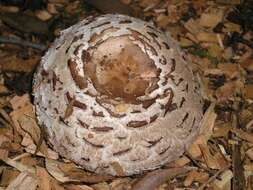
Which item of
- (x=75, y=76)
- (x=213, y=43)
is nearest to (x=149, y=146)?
(x=75, y=76)

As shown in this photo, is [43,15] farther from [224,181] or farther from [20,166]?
[224,181]

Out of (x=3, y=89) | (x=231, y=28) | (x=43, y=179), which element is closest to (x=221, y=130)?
(x=231, y=28)

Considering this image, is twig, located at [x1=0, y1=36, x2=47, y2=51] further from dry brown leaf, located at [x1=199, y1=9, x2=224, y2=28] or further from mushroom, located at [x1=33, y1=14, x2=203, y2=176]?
dry brown leaf, located at [x1=199, y1=9, x2=224, y2=28]

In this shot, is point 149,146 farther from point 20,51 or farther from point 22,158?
point 20,51

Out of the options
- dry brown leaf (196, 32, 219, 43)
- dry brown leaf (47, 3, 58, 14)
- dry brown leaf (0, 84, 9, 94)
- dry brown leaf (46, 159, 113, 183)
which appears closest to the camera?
dry brown leaf (46, 159, 113, 183)

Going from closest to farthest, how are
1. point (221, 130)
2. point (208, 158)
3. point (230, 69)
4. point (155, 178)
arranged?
1. point (155, 178)
2. point (208, 158)
3. point (221, 130)
4. point (230, 69)

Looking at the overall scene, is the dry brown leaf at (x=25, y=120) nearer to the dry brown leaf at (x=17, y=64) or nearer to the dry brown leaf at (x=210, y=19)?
the dry brown leaf at (x=17, y=64)

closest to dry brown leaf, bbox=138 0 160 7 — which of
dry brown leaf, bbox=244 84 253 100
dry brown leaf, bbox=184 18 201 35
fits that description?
dry brown leaf, bbox=184 18 201 35
